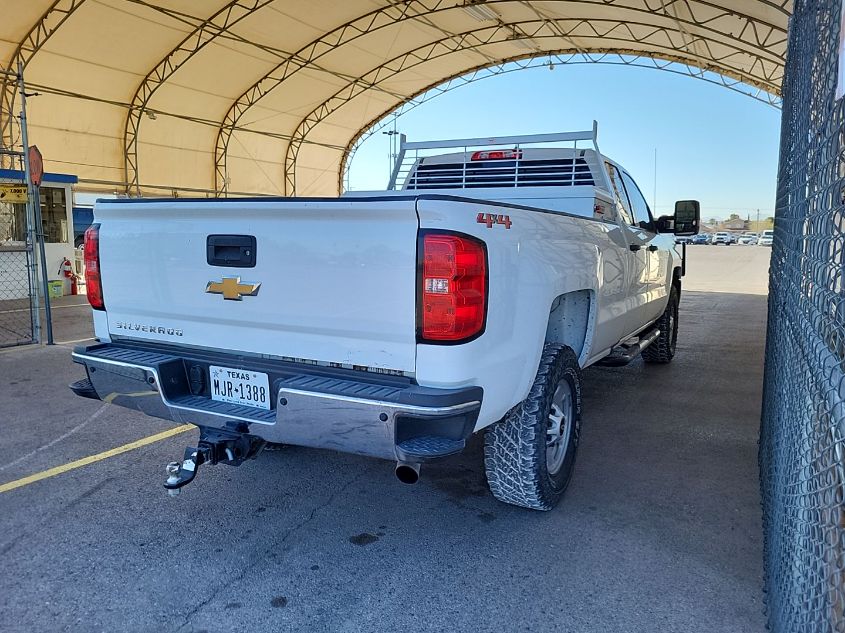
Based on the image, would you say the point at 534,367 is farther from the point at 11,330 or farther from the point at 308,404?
the point at 11,330

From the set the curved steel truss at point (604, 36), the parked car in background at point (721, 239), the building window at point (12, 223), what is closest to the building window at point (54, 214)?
the building window at point (12, 223)

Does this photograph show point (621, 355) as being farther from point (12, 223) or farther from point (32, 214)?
point (12, 223)

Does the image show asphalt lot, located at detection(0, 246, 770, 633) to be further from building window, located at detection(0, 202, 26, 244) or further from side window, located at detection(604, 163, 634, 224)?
building window, located at detection(0, 202, 26, 244)

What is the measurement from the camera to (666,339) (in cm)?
755

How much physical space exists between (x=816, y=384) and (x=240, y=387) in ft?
7.77

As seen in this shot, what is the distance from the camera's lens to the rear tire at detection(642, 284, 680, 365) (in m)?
7.45

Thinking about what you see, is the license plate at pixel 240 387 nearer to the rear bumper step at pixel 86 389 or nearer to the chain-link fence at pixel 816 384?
the rear bumper step at pixel 86 389

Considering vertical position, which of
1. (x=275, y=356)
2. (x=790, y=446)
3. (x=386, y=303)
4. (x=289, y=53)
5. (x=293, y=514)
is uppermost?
(x=289, y=53)

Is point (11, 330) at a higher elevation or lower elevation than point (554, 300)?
lower

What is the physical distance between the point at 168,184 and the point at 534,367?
81.7ft

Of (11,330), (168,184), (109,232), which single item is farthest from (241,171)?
(109,232)

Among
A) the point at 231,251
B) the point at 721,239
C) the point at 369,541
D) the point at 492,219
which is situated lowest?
the point at 369,541

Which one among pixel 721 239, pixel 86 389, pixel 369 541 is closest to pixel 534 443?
pixel 369 541

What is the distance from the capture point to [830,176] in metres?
1.73
